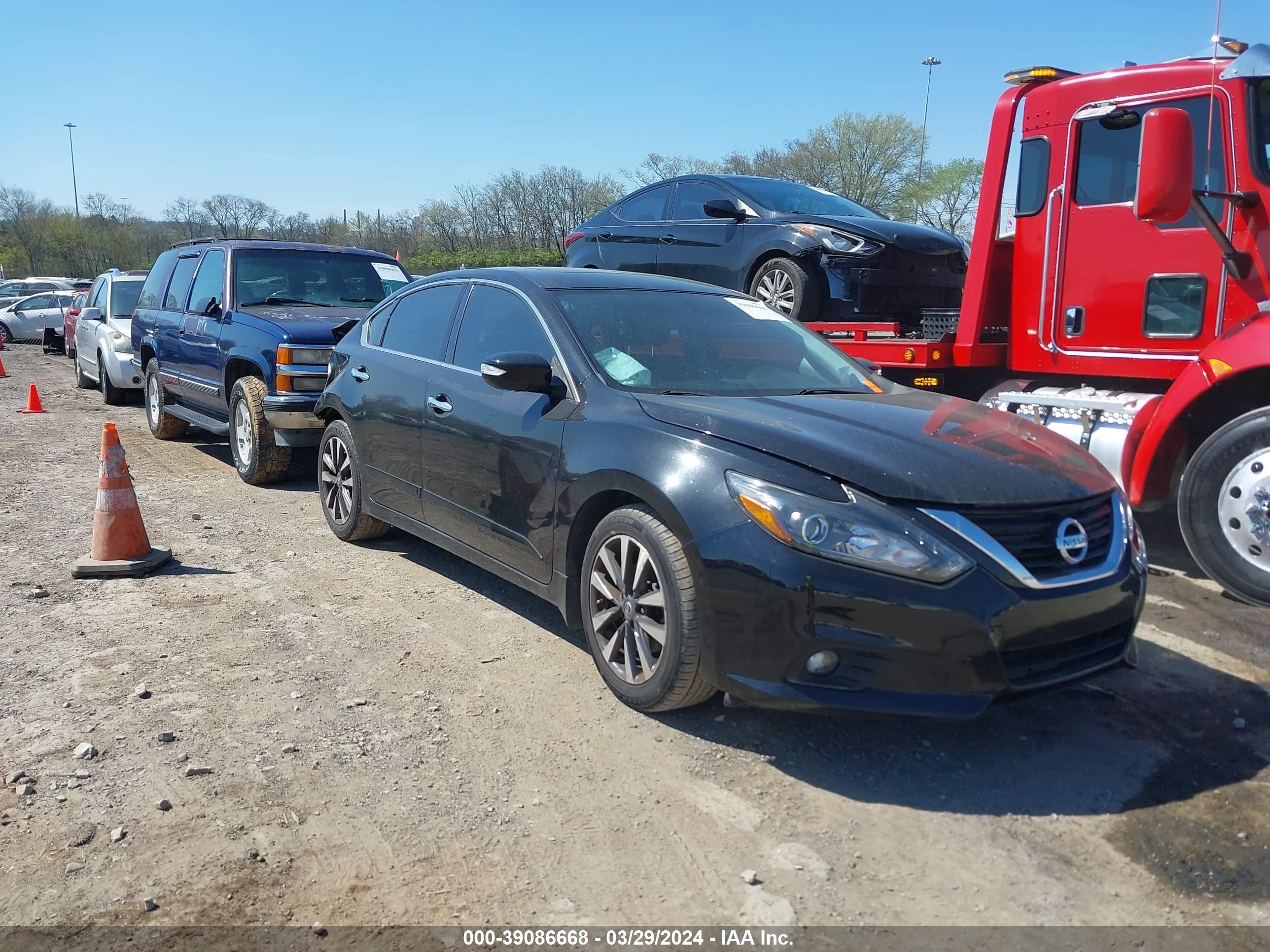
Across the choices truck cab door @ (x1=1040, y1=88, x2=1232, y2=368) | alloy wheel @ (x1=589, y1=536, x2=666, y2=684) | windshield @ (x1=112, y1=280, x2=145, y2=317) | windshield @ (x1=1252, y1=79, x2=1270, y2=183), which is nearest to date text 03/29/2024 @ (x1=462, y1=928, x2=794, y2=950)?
alloy wheel @ (x1=589, y1=536, x2=666, y2=684)

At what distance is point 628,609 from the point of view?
379cm

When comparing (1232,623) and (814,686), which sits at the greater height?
(814,686)

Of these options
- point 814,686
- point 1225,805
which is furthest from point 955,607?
point 1225,805

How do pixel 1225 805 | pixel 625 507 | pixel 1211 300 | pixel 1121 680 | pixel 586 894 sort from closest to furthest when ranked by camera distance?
pixel 586 894, pixel 1225 805, pixel 625 507, pixel 1121 680, pixel 1211 300

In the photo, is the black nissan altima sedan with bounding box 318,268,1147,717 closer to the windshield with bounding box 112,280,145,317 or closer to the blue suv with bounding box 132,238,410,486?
the blue suv with bounding box 132,238,410,486

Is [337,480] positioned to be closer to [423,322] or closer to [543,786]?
[423,322]

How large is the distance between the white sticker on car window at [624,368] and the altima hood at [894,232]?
12.5ft

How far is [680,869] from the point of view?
2.86 meters

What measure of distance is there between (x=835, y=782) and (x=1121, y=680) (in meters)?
1.68

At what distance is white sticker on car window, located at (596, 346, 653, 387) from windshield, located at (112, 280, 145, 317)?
11516mm

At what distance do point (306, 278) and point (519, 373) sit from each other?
5529mm

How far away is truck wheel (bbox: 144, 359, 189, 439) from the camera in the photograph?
10.4m

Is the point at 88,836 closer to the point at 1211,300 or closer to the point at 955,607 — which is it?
the point at 955,607

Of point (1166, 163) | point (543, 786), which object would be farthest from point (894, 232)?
point (543, 786)
